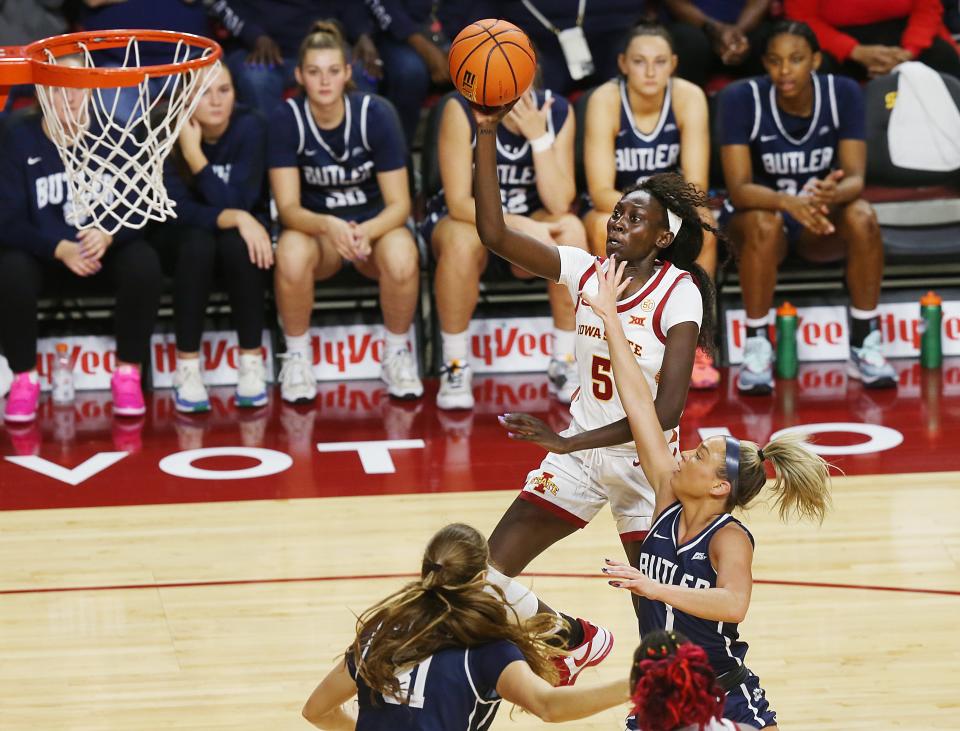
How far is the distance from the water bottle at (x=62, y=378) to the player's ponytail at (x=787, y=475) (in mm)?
4964

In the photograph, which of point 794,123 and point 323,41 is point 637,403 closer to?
point 323,41

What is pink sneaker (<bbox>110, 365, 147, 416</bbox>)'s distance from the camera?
Result: 25.0 ft

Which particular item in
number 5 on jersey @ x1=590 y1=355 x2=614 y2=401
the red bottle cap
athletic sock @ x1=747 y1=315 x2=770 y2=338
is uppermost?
number 5 on jersey @ x1=590 y1=355 x2=614 y2=401

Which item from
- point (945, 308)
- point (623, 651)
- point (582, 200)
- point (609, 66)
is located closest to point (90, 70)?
point (623, 651)

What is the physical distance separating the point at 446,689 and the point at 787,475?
106cm

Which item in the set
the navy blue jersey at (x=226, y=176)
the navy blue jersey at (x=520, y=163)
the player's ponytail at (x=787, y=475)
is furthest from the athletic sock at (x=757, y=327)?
the player's ponytail at (x=787, y=475)

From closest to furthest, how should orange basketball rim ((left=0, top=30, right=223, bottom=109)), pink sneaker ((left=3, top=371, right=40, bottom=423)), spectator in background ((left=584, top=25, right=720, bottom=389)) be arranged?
orange basketball rim ((left=0, top=30, right=223, bottom=109)) → pink sneaker ((left=3, top=371, right=40, bottom=423)) → spectator in background ((left=584, top=25, right=720, bottom=389))

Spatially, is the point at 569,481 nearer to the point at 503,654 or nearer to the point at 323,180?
the point at 503,654

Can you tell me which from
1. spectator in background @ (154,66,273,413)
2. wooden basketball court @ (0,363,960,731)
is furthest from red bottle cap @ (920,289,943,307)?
spectator in background @ (154,66,273,413)

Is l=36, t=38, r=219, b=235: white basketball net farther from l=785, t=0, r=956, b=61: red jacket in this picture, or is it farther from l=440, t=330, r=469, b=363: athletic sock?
l=785, t=0, r=956, b=61: red jacket

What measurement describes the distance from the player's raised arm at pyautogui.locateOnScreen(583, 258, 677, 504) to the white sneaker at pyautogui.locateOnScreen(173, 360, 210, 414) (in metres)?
4.14

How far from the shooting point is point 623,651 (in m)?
4.94

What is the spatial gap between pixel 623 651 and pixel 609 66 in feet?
15.5

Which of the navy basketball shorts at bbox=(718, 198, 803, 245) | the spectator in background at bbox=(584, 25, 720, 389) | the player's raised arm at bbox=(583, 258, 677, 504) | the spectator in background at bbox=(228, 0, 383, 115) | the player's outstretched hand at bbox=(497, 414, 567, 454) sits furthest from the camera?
the spectator in background at bbox=(228, 0, 383, 115)
